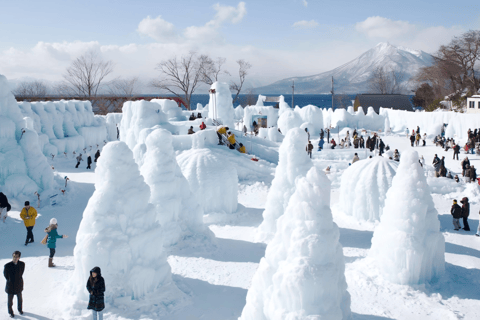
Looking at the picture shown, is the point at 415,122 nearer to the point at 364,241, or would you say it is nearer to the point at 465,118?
the point at 465,118

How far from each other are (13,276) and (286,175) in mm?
7621

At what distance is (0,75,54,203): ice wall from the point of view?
1493cm

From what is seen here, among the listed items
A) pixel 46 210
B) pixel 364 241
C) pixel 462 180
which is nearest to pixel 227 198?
pixel 364 241

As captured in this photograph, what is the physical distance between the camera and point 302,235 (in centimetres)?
572

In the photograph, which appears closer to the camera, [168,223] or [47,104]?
[168,223]

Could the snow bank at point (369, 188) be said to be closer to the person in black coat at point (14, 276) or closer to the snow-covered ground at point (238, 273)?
the snow-covered ground at point (238, 273)

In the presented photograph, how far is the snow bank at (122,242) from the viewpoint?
7402mm

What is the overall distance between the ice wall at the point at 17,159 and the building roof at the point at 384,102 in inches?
1708

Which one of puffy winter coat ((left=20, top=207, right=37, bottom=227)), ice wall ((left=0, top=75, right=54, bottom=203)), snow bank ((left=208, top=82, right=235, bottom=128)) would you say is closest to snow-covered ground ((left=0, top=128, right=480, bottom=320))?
puffy winter coat ((left=20, top=207, right=37, bottom=227))

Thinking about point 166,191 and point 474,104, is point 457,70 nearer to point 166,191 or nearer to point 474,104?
point 474,104

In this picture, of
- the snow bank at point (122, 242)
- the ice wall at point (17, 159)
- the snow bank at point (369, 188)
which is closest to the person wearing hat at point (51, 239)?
the snow bank at point (122, 242)

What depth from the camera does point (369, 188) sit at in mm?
12984

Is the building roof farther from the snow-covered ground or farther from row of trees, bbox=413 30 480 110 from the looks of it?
the snow-covered ground

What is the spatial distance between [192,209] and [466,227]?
30.0 feet
